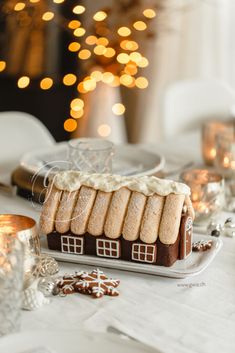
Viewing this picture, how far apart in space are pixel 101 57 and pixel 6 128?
1.05 metres

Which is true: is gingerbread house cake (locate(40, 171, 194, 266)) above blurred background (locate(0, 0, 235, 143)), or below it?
below

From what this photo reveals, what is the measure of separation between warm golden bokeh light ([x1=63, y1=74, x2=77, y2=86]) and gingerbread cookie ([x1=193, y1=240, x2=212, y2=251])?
2588 mm

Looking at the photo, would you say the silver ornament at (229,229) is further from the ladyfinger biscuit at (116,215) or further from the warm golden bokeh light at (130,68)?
the warm golden bokeh light at (130,68)

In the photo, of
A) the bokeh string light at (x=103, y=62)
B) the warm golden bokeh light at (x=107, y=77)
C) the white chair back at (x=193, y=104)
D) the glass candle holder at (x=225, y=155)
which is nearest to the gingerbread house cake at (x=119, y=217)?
the glass candle holder at (x=225, y=155)

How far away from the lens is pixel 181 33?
386 cm

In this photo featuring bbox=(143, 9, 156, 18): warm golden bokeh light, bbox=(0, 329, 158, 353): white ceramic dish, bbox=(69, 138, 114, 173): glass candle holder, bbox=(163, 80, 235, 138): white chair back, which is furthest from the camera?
bbox=(143, 9, 156, 18): warm golden bokeh light

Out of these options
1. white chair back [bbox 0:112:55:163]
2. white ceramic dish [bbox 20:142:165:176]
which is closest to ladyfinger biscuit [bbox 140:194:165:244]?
white ceramic dish [bbox 20:142:165:176]

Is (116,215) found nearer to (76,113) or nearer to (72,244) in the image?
(72,244)

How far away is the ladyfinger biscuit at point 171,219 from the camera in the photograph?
1.26 meters

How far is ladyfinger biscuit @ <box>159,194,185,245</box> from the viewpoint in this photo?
4.14 feet

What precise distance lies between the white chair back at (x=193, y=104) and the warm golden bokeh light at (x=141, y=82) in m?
1.13

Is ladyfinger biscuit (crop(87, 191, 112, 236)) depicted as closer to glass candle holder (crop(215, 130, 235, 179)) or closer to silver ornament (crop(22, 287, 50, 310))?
silver ornament (crop(22, 287, 50, 310))

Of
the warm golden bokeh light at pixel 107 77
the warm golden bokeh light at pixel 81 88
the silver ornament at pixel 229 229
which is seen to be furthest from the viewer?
the warm golden bokeh light at pixel 81 88

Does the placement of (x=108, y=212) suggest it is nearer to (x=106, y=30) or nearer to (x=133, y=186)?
(x=133, y=186)
